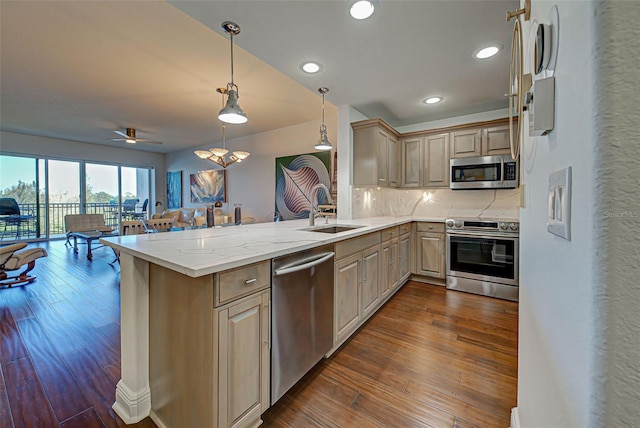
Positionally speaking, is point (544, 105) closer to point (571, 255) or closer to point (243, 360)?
point (571, 255)

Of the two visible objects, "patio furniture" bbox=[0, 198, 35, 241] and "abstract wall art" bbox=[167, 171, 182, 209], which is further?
"abstract wall art" bbox=[167, 171, 182, 209]

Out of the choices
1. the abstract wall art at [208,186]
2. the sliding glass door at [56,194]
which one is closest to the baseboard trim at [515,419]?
the abstract wall art at [208,186]

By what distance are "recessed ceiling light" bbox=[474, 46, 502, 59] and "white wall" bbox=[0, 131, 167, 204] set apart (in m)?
9.05

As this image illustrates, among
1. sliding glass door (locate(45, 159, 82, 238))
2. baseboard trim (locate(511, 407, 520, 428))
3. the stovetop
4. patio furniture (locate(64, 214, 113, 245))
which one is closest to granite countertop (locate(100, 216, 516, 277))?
baseboard trim (locate(511, 407, 520, 428))

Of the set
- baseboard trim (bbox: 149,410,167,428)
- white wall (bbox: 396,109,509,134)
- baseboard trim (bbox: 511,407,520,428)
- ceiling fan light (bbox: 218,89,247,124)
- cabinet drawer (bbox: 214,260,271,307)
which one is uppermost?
white wall (bbox: 396,109,509,134)

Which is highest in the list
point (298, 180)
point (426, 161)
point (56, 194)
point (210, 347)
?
point (426, 161)

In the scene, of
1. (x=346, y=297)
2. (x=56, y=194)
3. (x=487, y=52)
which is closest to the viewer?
(x=346, y=297)

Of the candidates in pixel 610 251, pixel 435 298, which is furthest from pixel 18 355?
pixel 435 298

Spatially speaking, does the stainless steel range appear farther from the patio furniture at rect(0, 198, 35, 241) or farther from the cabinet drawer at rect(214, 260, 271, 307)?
the patio furniture at rect(0, 198, 35, 241)

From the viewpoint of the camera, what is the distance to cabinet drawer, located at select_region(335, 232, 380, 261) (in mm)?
1921

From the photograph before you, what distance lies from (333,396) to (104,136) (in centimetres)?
784

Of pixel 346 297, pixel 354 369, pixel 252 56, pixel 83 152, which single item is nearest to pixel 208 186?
pixel 83 152

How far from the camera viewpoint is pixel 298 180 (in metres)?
5.29

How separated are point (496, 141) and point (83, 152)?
955 cm
